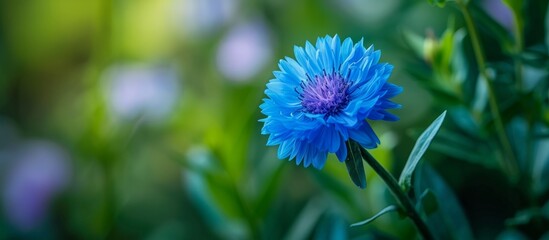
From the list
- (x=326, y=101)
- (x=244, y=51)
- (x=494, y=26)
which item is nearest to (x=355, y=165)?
(x=326, y=101)

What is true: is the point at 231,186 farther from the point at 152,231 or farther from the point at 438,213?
the point at 152,231

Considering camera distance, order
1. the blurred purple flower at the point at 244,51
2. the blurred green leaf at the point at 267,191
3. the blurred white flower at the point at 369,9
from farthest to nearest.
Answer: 1. the blurred white flower at the point at 369,9
2. the blurred purple flower at the point at 244,51
3. the blurred green leaf at the point at 267,191

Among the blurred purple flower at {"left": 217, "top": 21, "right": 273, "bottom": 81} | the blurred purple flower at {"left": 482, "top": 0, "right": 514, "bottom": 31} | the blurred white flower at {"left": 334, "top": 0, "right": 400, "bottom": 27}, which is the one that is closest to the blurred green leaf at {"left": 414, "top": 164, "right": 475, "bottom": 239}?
the blurred purple flower at {"left": 482, "top": 0, "right": 514, "bottom": 31}

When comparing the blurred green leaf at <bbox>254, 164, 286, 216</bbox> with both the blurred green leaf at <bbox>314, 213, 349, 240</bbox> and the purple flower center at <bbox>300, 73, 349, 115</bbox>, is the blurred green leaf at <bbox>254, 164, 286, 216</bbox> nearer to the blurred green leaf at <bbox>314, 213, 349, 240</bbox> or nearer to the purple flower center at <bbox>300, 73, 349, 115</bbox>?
the blurred green leaf at <bbox>314, 213, 349, 240</bbox>

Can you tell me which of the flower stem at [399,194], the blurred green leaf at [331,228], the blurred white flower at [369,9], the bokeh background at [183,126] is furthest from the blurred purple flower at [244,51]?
the flower stem at [399,194]

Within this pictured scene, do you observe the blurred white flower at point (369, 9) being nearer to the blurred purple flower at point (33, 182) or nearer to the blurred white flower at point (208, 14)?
the blurred white flower at point (208, 14)

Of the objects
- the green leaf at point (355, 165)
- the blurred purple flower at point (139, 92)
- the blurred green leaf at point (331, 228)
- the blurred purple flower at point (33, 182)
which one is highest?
the green leaf at point (355, 165)

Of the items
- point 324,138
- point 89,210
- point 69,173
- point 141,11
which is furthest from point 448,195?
point 141,11
